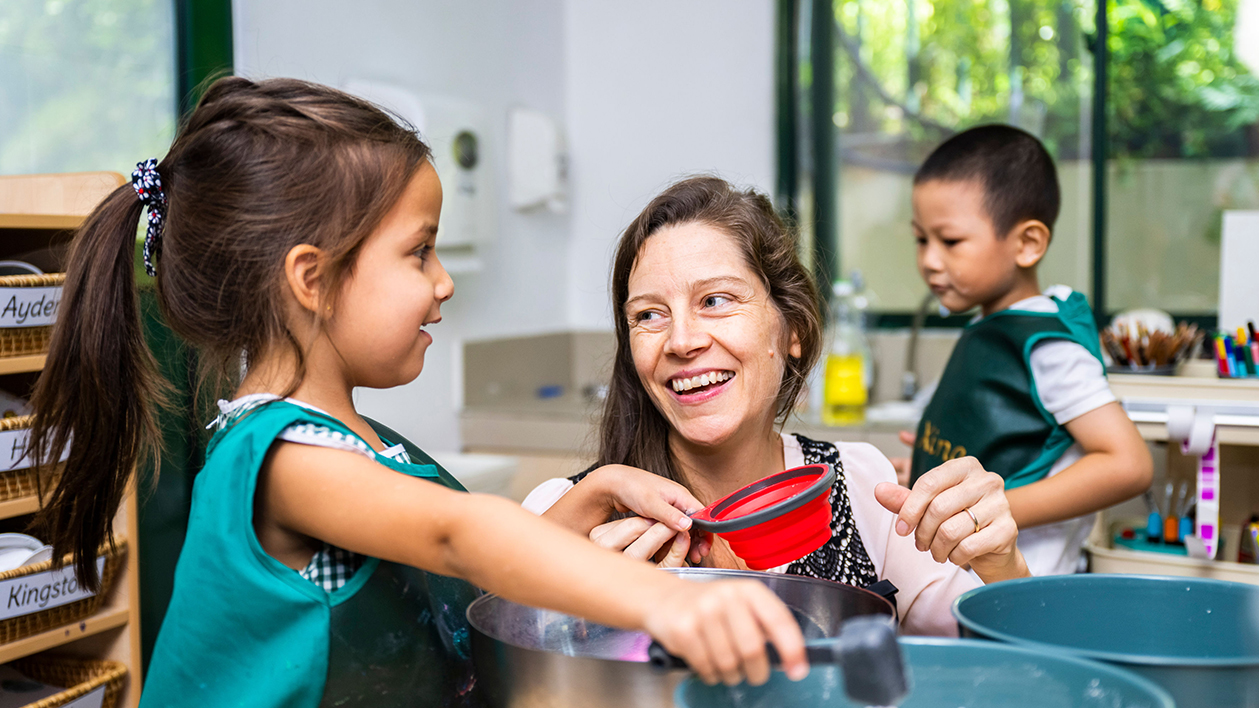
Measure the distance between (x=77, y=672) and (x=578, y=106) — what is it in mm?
2369

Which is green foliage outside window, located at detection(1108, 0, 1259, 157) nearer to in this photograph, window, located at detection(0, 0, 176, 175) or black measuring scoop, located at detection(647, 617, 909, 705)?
window, located at detection(0, 0, 176, 175)

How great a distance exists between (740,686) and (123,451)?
2.20 ft

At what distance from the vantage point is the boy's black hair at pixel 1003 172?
5.51ft

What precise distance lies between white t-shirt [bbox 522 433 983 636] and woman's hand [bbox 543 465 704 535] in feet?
0.35

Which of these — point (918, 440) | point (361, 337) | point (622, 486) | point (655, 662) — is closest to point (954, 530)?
point (622, 486)

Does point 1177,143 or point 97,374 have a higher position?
point 1177,143

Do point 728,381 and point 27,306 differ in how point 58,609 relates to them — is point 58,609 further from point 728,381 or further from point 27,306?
point 728,381

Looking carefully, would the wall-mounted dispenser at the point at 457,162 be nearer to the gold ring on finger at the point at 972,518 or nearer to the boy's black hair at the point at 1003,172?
the boy's black hair at the point at 1003,172

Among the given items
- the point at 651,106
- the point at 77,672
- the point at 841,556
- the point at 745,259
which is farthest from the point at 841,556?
the point at 651,106

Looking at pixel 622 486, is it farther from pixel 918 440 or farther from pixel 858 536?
pixel 918 440

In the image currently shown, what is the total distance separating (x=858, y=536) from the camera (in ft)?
3.73

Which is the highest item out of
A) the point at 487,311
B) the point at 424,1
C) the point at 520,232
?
the point at 424,1

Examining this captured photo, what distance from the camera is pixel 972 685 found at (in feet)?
1.92

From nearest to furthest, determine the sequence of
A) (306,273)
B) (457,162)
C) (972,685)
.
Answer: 1. (972,685)
2. (306,273)
3. (457,162)
